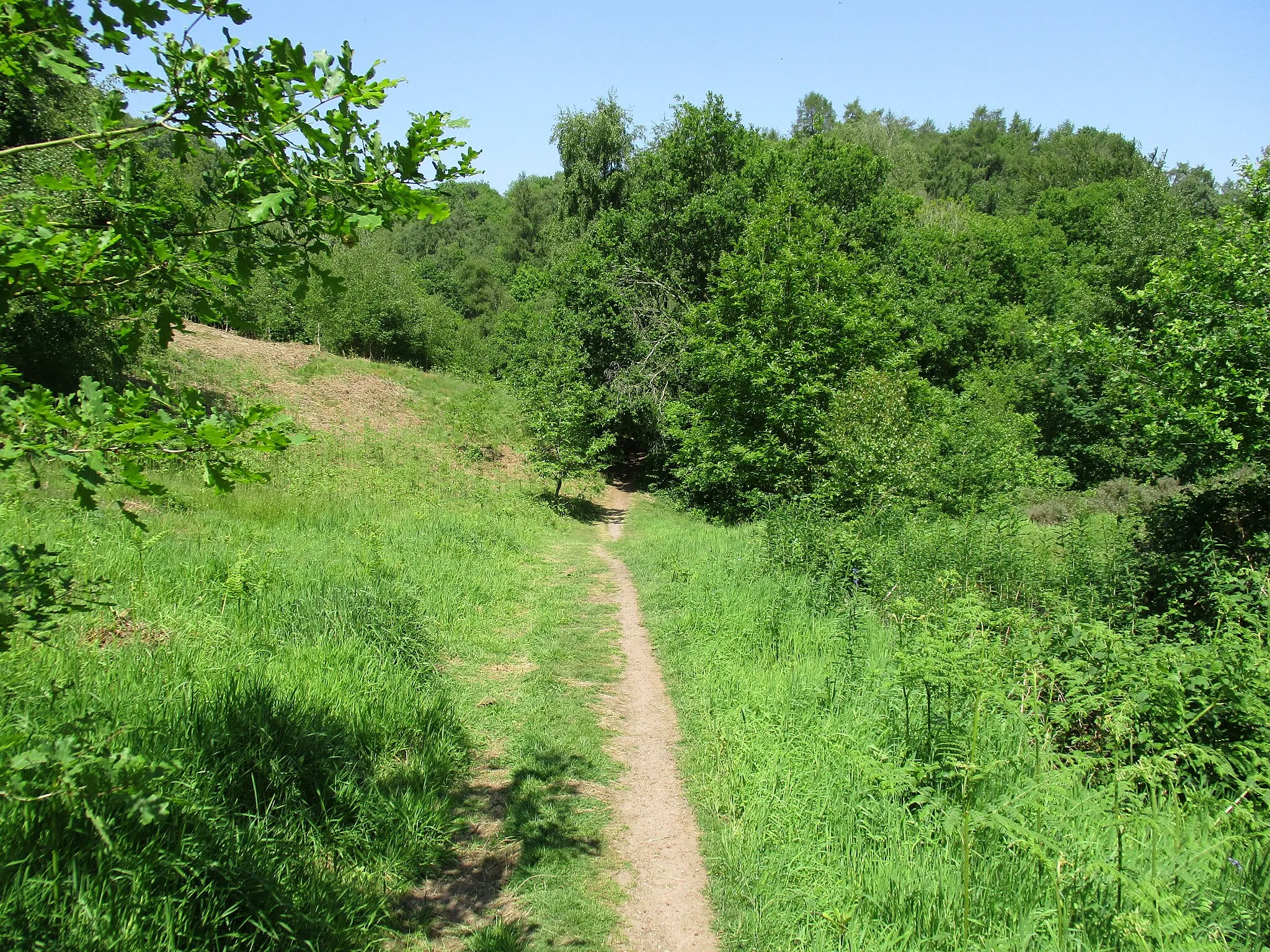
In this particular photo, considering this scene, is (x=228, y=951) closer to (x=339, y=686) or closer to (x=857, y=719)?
(x=339, y=686)

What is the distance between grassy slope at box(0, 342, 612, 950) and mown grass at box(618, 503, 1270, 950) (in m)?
1.11

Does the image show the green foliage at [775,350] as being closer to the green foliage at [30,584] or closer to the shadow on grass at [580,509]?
the shadow on grass at [580,509]

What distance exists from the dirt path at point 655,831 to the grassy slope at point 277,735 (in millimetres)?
229

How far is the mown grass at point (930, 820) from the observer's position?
317 centimetres

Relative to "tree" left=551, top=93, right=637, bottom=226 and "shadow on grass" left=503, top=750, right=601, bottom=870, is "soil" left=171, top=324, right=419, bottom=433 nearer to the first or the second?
"tree" left=551, top=93, right=637, bottom=226

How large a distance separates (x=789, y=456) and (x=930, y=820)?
49.2ft

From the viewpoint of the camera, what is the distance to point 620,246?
84.5 ft

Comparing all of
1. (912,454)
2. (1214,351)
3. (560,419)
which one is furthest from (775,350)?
(1214,351)

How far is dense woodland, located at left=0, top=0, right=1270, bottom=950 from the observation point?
8.41 ft

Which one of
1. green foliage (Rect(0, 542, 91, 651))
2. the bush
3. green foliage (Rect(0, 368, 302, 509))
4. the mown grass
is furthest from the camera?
the bush

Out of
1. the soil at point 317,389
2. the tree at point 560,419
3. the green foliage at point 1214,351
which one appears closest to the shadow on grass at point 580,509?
the tree at point 560,419

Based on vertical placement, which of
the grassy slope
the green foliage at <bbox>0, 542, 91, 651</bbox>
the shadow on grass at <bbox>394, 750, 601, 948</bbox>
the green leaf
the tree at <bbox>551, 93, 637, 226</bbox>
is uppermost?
the tree at <bbox>551, 93, 637, 226</bbox>

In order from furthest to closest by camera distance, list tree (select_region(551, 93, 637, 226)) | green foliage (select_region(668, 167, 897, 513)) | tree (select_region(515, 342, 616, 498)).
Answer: tree (select_region(551, 93, 637, 226))
tree (select_region(515, 342, 616, 498))
green foliage (select_region(668, 167, 897, 513))

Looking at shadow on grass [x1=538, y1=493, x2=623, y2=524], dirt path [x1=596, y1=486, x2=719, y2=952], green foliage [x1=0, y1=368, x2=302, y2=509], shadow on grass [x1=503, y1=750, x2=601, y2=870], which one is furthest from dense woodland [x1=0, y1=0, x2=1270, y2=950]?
shadow on grass [x1=538, y1=493, x2=623, y2=524]
